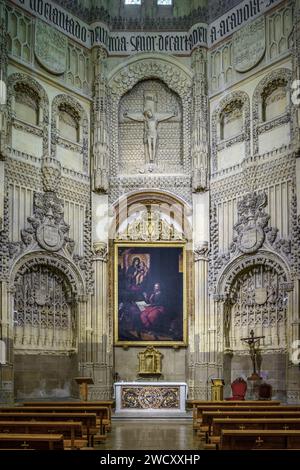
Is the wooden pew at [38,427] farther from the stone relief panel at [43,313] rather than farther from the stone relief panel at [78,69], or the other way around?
the stone relief panel at [78,69]

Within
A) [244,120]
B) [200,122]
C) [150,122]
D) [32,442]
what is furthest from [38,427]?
[150,122]

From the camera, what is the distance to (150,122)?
27.2 metres

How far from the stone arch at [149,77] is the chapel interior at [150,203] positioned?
0.17ft

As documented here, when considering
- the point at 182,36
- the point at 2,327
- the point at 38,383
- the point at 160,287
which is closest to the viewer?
the point at 2,327

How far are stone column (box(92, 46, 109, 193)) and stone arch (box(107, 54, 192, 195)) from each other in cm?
48

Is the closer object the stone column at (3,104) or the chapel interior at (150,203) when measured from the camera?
the stone column at (3,104)

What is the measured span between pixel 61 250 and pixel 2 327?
369cm

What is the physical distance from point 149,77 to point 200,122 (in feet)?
9.62

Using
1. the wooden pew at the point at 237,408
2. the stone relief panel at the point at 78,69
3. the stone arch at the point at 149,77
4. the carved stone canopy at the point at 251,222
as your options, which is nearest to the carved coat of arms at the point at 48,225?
the stone arch at the point at 149,77

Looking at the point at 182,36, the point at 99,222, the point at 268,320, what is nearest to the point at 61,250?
the point at 99,222

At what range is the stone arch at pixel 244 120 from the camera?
2516 cm

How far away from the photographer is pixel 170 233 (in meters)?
26.3

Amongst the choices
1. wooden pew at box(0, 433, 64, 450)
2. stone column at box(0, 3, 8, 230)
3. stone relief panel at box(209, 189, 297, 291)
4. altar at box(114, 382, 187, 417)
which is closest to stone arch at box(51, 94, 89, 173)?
stone column at box(0, 3, 8, 230)

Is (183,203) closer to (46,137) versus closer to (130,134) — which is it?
(130,134)
